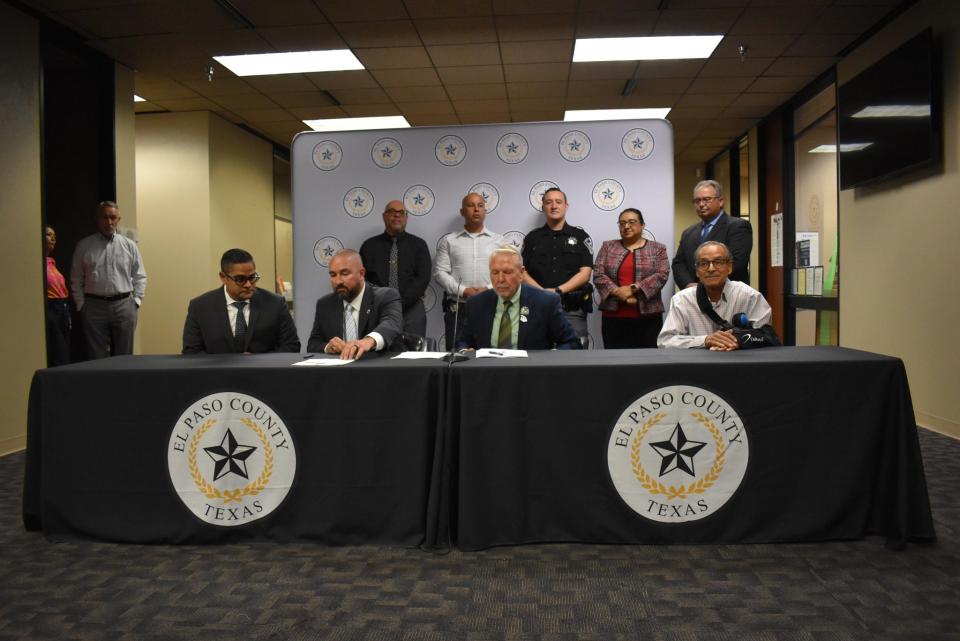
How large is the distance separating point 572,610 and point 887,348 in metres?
4.30

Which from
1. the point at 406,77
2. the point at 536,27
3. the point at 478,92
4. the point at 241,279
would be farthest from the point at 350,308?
the point at 478,92

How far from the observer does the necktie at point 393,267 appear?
15.5 ft

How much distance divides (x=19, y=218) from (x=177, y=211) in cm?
328

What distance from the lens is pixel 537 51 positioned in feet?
18.9

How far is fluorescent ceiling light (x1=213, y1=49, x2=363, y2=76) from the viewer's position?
5828 millimetres

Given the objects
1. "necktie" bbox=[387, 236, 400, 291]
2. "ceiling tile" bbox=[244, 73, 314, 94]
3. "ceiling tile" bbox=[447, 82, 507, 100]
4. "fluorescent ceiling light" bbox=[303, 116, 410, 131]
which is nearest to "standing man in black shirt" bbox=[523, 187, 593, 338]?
"necktie" bbox=[387, 236, 400, 291]

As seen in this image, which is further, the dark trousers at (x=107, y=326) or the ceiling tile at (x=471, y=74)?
the ceiling tile at (x=471, y=74)

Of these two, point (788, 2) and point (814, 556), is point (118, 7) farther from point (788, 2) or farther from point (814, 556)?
point (814, 556)

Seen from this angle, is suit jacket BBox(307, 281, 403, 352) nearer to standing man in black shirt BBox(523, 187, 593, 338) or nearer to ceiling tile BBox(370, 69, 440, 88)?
standing man in black shirt BBox(523, 187, 593, 338)

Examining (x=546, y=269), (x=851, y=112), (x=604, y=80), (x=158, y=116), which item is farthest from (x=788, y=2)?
(x=158, y=116)

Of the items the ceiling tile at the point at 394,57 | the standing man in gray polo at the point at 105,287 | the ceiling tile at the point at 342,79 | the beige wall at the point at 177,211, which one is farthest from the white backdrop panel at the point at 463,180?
the beige wall at the point at 177,211

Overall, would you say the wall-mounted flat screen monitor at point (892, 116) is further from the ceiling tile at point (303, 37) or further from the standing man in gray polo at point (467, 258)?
the ceiling tile at point (303, 37)

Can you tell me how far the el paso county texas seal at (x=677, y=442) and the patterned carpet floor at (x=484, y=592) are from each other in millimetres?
253

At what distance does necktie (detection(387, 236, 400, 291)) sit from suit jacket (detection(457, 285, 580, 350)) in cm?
144
